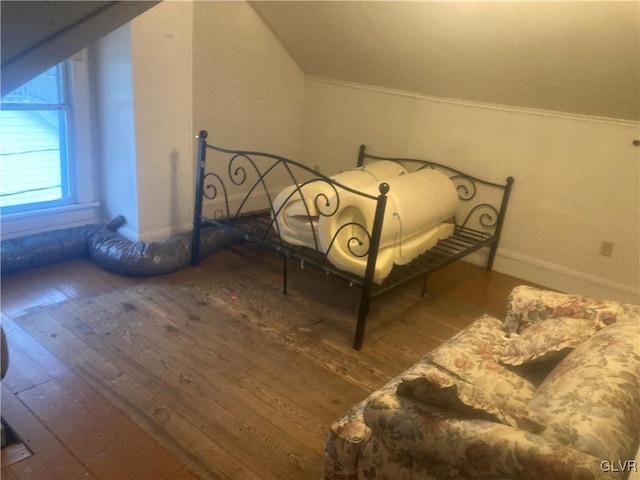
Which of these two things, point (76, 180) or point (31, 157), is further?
point (76, 180)

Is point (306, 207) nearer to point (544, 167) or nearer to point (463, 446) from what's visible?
point (544, 167)

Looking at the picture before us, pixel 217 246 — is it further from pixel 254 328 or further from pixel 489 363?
pixel 489 363

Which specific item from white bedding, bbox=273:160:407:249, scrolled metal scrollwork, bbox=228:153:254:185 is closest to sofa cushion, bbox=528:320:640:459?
white bedding, bbox=273:160:407:249

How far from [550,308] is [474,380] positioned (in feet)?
1.72

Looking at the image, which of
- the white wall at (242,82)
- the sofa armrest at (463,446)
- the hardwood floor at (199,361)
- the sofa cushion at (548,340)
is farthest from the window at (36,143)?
the sofa cushion at (548,340)

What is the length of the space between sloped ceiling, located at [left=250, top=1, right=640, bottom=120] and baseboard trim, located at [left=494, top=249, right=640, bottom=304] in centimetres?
101

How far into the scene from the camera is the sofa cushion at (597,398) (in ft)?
3.84

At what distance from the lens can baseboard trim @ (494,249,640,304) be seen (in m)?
3.24

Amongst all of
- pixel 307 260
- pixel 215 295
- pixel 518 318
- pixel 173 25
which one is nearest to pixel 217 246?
pixel 215 295

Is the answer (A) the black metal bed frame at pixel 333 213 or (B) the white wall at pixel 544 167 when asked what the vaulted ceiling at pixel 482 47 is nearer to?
(B) the white wall at pixel 544 167

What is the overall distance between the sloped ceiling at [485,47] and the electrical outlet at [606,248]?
2.51 feet

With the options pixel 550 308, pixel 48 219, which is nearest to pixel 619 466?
pixel 550 308

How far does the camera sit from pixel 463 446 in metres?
1.16

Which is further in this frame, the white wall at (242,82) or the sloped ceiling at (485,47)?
the white wall at (242,82)
